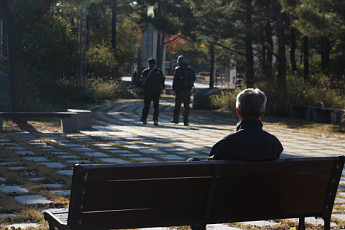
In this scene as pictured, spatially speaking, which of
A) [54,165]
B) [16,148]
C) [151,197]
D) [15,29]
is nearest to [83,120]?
[15,29]

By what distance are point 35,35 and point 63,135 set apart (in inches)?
605

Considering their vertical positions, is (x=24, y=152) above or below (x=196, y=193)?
below

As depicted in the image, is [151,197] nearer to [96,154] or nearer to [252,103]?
[252,103]

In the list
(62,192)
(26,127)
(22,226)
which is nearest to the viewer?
(22,226)

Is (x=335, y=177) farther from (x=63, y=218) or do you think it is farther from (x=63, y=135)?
(x=63, y=135)

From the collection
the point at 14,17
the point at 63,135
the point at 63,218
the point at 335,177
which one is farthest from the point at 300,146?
the point at 63,218

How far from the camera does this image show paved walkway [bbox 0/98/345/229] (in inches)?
291

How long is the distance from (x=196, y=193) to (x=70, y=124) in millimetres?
11388

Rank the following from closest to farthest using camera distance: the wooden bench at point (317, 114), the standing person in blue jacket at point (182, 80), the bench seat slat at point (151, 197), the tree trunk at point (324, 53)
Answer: the bench seat slat at point (151, 197) < the standing person in blue jacket at point (182, 80) < the wooden bench at point (317, 114) < the tree trunk at point (324, 53)

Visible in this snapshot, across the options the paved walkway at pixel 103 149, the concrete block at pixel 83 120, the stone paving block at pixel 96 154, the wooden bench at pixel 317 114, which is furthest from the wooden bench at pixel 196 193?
the wooden bench at pixel 317 114

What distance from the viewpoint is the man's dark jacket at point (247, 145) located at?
4.67 meters

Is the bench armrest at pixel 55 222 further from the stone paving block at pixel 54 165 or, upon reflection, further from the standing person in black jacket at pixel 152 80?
the standing person in black jacket at pixel 152 80

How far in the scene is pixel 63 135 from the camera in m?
14.7

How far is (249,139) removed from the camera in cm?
470
